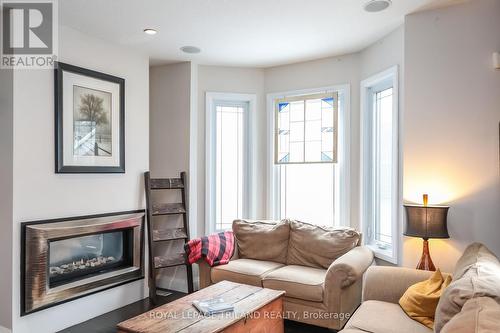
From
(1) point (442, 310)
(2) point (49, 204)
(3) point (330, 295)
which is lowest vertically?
(3) point (330, 295)

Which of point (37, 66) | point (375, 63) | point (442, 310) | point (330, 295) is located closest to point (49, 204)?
point (37, 66)

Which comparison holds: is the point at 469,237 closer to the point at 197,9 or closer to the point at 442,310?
the point at 442,310

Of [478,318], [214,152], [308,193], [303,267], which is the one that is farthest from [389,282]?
[214,152]

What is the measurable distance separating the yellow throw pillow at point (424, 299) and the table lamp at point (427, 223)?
1.36 feet

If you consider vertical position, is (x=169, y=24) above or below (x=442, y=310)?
above

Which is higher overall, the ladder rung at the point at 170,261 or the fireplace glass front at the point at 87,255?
the fireplace glass front at the point at 87,255

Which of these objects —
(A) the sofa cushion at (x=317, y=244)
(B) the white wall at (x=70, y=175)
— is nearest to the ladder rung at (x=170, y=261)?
(B) the white wall at (x=70, y=175)

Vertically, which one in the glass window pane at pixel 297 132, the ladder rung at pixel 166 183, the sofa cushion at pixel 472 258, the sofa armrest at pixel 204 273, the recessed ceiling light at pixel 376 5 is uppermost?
the recessed ceiling light at pixel 376 5

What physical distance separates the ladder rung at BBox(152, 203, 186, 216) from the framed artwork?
0.59 metres

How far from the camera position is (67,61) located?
10.8 ft

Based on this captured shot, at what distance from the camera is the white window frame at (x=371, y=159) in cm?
333

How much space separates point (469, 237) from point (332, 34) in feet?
7.06

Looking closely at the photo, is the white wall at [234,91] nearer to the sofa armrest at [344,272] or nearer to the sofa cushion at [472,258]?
the sofa armrest at [344,272]

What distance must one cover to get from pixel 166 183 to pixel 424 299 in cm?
280
